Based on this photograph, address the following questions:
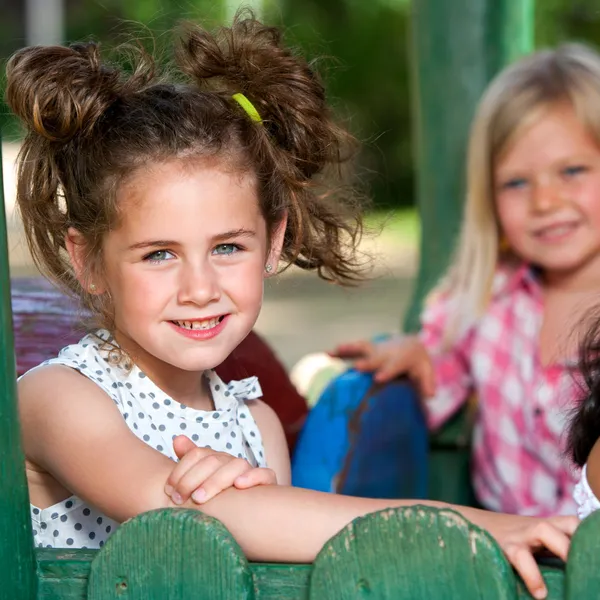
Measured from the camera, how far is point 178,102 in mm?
1692

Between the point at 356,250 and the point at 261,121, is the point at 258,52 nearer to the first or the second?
the point at 261,121

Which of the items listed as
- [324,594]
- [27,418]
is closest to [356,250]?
[27,418]

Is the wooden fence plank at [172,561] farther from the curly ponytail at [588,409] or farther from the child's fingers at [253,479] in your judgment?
the curly ponytail at [588,409]

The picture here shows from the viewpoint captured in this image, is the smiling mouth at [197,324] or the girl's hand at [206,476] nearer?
the girl's hand at [206,476]

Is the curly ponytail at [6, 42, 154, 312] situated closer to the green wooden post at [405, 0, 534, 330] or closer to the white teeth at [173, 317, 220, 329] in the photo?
the white teeth at [173, 317, 220, 329]

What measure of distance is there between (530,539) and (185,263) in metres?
0.59

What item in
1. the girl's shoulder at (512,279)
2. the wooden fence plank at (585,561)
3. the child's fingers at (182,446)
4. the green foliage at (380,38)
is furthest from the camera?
the green foliage at (380,38)

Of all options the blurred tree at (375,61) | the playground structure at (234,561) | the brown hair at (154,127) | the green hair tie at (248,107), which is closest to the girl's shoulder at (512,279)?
the brown hair at (154,127)

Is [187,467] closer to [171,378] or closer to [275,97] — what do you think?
[171,378]

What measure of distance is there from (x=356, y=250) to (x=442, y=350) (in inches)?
39.4

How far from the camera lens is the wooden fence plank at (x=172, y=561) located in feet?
3.92

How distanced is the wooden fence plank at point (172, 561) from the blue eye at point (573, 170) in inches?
74.4

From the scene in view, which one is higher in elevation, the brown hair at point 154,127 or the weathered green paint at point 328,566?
the brown hair at point 154,127

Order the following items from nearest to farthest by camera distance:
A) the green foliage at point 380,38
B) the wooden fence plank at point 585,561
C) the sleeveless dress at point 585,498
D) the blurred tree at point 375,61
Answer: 1. the wooden fence plank at point 585,561
2. the sleeveless dress at point 585,498
3. the green foliage at point 380,38
4. the blurred tree at point 375,61
